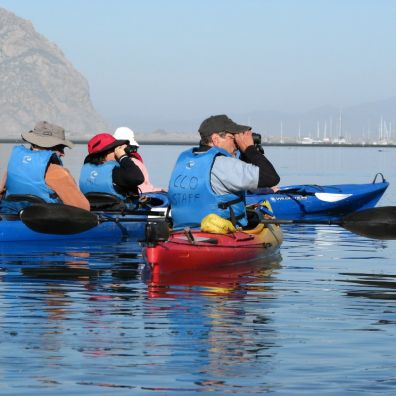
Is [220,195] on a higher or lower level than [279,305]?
higher

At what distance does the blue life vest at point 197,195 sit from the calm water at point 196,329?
2.87ft

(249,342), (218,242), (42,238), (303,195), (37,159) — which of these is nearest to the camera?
(249,342)

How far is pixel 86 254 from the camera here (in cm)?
2050

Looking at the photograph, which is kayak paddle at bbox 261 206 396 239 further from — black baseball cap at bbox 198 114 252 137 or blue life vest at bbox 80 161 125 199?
blue life vest at bbox 80 161 125 199

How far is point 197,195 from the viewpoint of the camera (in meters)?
17.1

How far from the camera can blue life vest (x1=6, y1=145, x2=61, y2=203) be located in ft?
65.6

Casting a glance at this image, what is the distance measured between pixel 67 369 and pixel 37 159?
32.1 ft

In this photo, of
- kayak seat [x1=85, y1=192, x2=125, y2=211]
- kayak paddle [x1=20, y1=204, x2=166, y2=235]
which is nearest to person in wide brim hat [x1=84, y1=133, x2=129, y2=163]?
kayak seat [x1=85, y1=192, x2=125, y2=211]

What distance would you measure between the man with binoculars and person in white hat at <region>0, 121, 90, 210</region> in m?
3.19

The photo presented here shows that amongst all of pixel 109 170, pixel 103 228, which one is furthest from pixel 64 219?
pixel 103 228

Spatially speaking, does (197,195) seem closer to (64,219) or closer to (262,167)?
(262,167)

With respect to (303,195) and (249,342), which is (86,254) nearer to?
(249,342)

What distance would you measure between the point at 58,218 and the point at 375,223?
14.3ft

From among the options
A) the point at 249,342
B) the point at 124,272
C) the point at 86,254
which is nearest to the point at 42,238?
the point at 86,254
